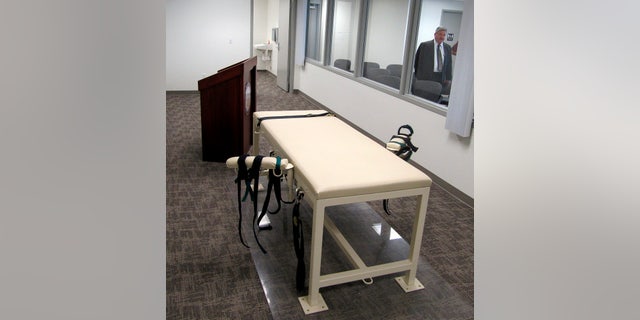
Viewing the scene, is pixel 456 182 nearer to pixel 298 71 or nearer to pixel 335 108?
pixel 335 108

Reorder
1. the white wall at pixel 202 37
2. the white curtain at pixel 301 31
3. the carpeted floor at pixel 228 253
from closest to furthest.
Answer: the carpeted floor at pixel 228 253 → the white wall at pixel 202 37 → the white curtain at pixel 301 31

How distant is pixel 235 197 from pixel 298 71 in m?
5.07

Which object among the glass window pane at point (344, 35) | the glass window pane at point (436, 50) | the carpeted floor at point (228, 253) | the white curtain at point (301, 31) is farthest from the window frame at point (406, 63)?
the white curtain at point (301, 31)

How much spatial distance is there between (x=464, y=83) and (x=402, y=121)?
3.85 feet

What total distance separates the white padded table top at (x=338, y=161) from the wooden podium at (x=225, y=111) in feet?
3.52

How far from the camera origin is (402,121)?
4.38 metres

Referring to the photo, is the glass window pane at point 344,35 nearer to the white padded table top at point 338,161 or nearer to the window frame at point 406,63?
the window frame at point 406,63

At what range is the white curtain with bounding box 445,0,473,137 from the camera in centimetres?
319

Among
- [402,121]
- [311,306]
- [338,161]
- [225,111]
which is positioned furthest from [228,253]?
[402,121]

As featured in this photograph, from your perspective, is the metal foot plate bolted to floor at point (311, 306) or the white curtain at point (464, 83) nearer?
the metal foot plate bolted to floor at point (311, 306)

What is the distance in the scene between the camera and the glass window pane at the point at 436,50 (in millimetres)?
3803
